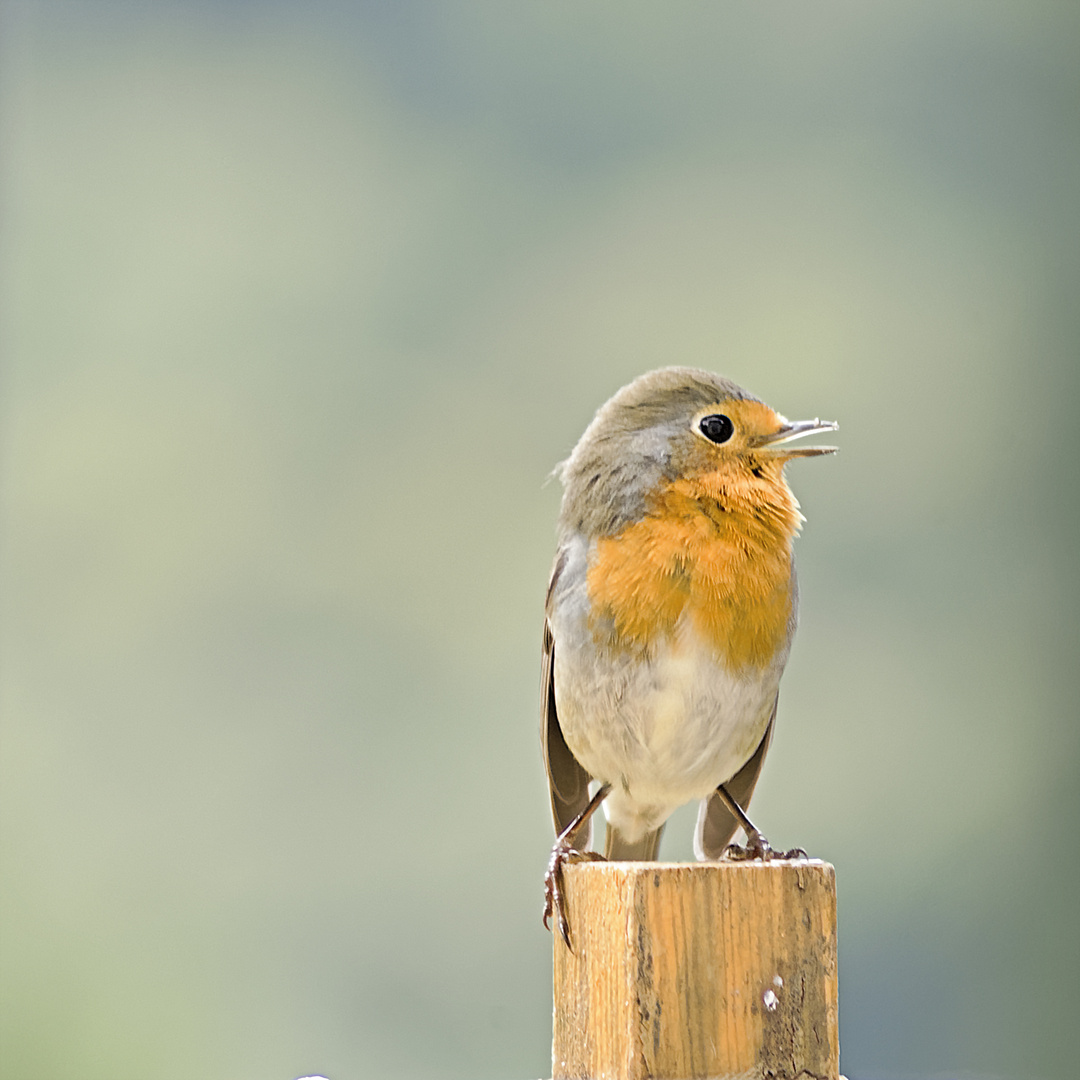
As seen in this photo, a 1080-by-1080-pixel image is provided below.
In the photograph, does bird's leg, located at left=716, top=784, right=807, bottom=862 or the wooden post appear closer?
the wooden post

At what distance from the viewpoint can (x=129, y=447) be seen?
3998mm

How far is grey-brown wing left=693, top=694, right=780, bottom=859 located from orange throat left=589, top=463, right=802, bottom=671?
320 millimetres

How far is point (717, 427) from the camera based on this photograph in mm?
1794

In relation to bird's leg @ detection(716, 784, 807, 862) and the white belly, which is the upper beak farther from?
bird's leg @ detection(716, 784, 807, 862)

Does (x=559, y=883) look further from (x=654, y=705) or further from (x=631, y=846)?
(x=631, y=846)

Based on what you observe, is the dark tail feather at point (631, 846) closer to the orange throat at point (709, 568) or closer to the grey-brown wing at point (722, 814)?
the grey-brown wing at point (722, 814)

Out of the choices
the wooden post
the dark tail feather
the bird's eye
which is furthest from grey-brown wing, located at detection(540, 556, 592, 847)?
the wooden post

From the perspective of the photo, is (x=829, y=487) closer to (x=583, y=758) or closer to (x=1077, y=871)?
(x=1077, y=871)

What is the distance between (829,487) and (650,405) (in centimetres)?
223

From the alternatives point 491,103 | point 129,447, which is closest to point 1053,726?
point 491,103

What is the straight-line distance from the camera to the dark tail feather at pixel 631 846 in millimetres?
2078

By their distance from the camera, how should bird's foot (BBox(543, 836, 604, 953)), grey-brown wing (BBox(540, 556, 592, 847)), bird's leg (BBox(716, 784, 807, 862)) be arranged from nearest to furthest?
bird's foot (BBox(543, 836, 604, 953)) < bird's leg (BBox(716, 784, 807, 862)) < grey-brown wing (BBox(540, 556, 592, 847))

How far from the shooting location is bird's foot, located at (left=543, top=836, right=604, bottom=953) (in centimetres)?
149

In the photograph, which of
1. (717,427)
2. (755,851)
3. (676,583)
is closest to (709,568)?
(676,583)
